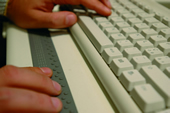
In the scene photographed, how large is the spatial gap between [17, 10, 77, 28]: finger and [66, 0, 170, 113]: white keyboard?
3 cm

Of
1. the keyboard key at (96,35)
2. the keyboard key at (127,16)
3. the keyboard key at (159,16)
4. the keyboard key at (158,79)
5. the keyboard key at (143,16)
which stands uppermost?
the keyboard key at (159,16)

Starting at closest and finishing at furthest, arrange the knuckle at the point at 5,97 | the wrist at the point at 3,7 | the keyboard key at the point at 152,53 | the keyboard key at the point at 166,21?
1. the knuckle at the point at 5,97
2. the keyboard key at the point at 152,53
3. the keyboard key at the point at 166,21
4. the wrist at the point at 3,7

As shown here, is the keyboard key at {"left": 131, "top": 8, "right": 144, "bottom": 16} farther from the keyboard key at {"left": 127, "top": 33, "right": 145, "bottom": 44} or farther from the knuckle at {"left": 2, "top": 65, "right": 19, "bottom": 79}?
the knuckle at {"left": 2, "top": 65, "right": 19, "bottom": 79}

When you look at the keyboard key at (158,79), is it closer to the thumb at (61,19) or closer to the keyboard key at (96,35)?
the keyboard key at (96,35)

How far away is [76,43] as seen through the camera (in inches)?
19.2

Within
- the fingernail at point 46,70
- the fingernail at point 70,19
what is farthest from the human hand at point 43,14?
the fingernail at point 46,70

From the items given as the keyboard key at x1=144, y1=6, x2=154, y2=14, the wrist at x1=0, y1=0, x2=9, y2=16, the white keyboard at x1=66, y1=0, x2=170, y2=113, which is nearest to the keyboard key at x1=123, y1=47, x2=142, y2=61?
the white keyboard at x1=66, y1=0, x2=170, y2=113

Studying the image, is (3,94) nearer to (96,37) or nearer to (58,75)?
(58,75)

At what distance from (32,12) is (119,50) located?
1.09 feet

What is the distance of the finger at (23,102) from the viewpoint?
238mm

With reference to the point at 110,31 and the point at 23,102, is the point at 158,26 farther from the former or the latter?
the point at 23,102

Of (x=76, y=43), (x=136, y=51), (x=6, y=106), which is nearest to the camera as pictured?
(x=6, y=106)

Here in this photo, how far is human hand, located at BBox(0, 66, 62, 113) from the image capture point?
0.79 feet

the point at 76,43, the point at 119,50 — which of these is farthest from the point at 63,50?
the point at 119,50
